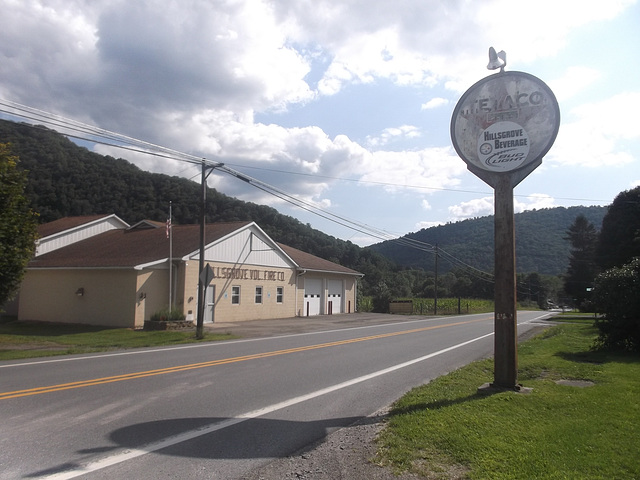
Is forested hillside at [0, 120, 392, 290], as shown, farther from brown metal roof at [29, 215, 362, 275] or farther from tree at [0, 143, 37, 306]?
tree at [0, 143, 37, 306]

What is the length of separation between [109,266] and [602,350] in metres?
19.7

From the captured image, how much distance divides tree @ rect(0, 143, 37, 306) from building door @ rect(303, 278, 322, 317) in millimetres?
20721

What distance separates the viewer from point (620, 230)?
4497cm

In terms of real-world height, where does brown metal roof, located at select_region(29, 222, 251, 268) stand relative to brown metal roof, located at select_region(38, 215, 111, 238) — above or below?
below

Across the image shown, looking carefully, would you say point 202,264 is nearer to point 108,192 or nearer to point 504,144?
point 504,144

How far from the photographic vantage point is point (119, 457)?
200 inches

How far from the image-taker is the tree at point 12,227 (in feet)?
52.5

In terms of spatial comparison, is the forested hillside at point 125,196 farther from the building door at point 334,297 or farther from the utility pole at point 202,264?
the building door at point 334,297

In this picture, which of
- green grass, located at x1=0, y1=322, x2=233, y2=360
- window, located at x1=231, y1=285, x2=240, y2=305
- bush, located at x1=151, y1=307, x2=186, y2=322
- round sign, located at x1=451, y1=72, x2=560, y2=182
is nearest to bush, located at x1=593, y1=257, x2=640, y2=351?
round sign, located at x1=451, y1=72, x2=560, y2=182

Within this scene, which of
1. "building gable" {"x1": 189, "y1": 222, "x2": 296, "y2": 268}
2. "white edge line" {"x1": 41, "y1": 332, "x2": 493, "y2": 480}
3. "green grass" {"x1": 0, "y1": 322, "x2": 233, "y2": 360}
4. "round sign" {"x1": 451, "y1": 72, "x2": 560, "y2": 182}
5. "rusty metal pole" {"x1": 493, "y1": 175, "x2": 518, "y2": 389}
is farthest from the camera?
"building gable" {"x1": 189, "y1": 222, "x2": 296, "y2": 268}

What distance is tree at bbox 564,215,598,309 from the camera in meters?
61.0

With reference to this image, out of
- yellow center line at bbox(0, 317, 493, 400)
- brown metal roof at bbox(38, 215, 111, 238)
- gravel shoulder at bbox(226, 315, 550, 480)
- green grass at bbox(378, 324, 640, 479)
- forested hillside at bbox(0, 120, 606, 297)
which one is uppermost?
forested hillside at bbox(0, 120, 606, 297)

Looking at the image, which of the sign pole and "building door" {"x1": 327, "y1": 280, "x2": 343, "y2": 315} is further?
"building door" {"x1": 327, "y1": 280, "x2": 343, "y2": 315}

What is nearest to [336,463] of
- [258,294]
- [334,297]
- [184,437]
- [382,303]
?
[184,437]
